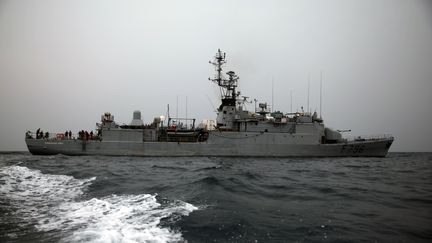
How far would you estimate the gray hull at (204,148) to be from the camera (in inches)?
1182

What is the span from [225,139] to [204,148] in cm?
243

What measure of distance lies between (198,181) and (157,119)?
70.0ft

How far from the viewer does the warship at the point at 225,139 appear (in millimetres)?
30094

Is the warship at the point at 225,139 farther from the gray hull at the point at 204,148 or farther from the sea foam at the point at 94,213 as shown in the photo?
the sea foam at the point at 94,213

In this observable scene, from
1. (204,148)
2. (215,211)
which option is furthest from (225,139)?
(215,211)

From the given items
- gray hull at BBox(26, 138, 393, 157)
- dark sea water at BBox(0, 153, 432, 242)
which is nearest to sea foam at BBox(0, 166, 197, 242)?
dark sea water at BBox(0, 153, 432, 242)

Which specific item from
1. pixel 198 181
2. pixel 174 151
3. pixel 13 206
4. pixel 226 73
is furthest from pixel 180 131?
pixel 13 206

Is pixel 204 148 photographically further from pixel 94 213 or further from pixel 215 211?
pixel 215 211

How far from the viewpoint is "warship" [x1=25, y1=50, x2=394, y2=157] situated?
30.1 m

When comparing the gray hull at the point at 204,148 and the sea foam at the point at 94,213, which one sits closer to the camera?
the sea foam at the point at 94,213

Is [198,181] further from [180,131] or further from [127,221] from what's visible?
[180,131]

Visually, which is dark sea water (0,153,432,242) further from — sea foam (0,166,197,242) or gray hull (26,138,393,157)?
gray hull (26,138,393,157)

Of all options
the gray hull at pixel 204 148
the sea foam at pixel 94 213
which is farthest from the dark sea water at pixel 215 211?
the gray hull at pixel 204 148

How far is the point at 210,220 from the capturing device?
6957mm
